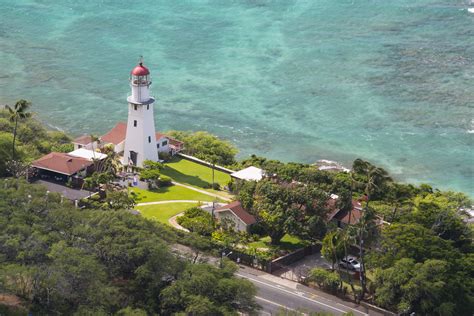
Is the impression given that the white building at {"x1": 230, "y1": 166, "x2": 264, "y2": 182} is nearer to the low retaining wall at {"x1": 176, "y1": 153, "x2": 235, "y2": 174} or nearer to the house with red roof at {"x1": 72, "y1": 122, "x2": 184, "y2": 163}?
the low retaining wall at {"x1": 176, "y1": 153, "x2": 235, "y2": 174}

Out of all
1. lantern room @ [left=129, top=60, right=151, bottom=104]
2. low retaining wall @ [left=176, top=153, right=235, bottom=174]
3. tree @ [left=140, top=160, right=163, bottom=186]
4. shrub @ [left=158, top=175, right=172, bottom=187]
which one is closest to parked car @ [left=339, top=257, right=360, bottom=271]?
shrub @ [left=158, top=175, right=172, bottom=187]

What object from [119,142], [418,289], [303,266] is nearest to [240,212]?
[303,266]

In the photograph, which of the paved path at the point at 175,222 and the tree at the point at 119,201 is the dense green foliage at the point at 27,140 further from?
the paved path at the point at 175,222

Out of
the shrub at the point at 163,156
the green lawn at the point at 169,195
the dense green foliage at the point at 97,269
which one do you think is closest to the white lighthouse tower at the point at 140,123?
the shrub at the point at 163,156

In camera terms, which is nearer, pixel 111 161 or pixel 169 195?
pixel 111 161

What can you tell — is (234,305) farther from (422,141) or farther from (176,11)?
(176,11)

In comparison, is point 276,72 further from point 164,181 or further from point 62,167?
point 62,167
